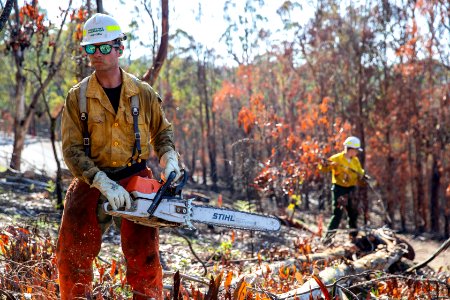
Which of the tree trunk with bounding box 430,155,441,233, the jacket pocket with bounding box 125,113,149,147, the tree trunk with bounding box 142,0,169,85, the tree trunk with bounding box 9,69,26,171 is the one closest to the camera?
the jacket pocket with bounding box 125,113,149,147

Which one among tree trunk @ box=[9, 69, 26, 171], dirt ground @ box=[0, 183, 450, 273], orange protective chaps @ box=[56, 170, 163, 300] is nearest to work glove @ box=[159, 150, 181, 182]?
orange protective chaps @ box=[56, 170, 163, 300]

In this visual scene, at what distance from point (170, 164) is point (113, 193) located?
50 cm

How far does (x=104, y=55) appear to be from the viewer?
333 cm

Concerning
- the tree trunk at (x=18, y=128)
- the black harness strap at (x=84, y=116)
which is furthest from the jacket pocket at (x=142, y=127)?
the tree trunk at (x=18, y=128)

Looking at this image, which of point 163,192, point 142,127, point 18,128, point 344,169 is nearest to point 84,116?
point 142,127

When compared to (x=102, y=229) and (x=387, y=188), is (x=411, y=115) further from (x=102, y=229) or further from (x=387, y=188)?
(x=102, y=229)

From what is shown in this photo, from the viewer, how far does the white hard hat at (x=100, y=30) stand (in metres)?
3.29

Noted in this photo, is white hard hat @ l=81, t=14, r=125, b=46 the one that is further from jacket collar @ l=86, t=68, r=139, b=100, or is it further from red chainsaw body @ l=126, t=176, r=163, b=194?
red chainsaw body @ l=126, t=176, r=163, b=194

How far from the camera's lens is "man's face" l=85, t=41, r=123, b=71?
10.8 ft

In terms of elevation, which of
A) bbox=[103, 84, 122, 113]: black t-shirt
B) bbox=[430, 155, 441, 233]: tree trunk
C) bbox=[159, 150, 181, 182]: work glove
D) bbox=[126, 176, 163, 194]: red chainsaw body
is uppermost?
bbox=[103, 84, 122, 113]: black t-shirt

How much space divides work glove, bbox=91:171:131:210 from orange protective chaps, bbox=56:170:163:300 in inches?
11.9

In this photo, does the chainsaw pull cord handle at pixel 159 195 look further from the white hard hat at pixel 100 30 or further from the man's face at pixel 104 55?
the white hard hat at pixel 100 30

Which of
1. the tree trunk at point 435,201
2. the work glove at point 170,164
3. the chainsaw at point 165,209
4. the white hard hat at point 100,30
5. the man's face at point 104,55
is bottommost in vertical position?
the tree trunk at point 435,201

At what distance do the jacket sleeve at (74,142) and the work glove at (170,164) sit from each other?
429mm
